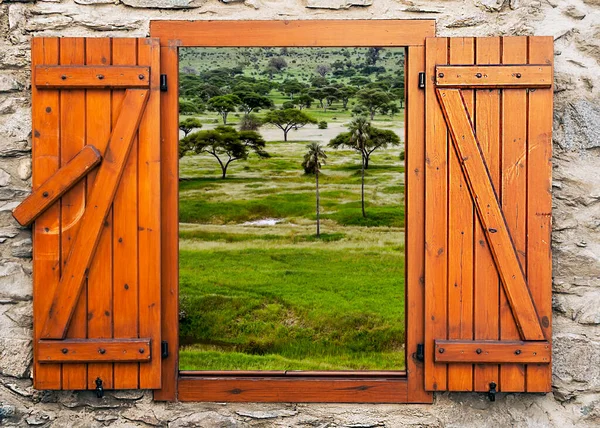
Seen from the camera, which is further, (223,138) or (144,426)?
(223,138)

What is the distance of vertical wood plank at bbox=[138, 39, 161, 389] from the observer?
9.65ft

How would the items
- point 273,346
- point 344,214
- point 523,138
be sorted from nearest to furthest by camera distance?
point 523,138 < point 273,346 < point 344,214

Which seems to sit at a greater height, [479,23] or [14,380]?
[479,23]

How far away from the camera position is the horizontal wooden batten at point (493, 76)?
2.91 meters

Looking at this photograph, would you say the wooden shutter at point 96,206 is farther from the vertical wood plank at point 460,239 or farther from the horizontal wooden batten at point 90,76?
the vertical wood plank at point 460,239

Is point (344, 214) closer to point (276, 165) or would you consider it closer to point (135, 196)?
point (276, 165)

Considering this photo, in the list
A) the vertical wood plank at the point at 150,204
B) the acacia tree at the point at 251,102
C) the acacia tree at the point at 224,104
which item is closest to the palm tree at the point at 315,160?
the acacia tree at the point at 251,102

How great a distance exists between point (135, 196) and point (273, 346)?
7.02 m

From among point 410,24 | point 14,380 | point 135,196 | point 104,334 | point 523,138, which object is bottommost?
point 14,380

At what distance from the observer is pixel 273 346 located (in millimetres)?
9711

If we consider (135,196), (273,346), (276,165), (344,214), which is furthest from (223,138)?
(135,196)

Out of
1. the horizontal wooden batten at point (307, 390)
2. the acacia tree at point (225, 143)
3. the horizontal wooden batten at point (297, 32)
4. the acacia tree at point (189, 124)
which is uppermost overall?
the acacia tree at point (189, 124)

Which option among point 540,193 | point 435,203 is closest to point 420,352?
point 435,203

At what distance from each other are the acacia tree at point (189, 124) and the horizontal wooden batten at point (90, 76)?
7.09 metres
